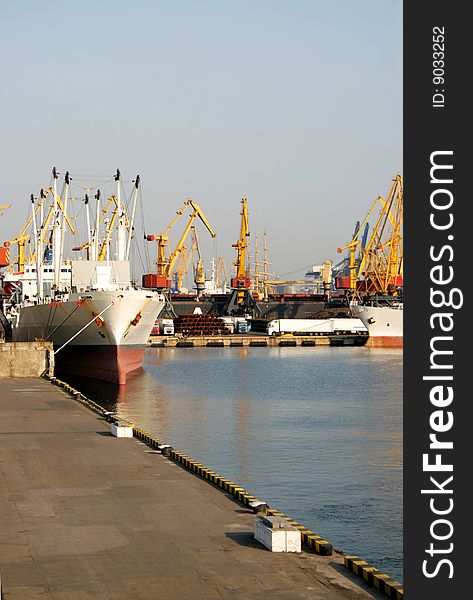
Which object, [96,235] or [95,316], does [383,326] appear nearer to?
[96,235]

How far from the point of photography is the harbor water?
31.7 meters

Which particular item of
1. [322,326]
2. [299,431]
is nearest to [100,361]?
[299,431]

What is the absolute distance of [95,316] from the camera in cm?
8288

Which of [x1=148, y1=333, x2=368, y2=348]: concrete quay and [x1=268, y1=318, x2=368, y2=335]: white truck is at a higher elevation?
[x1=268, y1=318, x2=368, y2=335]: white truck

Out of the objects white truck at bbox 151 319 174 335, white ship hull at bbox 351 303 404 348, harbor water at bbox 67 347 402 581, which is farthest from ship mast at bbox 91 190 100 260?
white ship hull at bbox 351 303 404 348

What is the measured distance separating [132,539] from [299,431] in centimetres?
3095

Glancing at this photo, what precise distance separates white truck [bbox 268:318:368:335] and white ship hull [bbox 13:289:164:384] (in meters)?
86.4

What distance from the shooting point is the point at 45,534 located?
75.5ft

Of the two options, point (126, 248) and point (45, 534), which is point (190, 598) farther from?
point (126, 248)

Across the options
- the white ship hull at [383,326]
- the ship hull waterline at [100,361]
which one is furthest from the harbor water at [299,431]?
the white ship hull at [383,326]

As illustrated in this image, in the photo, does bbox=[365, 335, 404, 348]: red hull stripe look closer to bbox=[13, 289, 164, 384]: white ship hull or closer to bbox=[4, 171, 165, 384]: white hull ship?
bbox=[4, 171, 165, 384]: white hull ship

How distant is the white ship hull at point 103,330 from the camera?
8225 centimetres

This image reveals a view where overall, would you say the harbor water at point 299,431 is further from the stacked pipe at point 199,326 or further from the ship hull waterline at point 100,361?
the stacked pipe at point 199,326

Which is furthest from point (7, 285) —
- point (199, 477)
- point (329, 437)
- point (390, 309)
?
point (199, 477)
